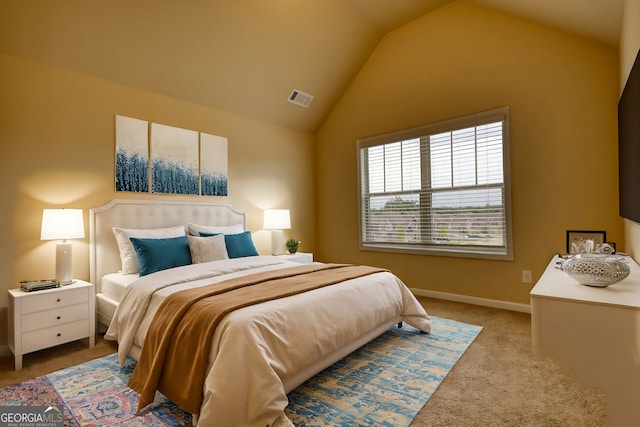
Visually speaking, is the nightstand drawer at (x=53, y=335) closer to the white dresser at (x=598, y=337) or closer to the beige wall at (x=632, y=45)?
the white dresser at (x=598, y=337)

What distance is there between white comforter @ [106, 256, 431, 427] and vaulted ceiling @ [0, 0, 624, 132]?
7.01 feet

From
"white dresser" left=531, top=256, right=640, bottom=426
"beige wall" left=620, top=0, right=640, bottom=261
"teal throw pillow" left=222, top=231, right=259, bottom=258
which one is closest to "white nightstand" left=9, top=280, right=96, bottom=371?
"teal throw pillow" left=222, top=231, right=259, bottom=258

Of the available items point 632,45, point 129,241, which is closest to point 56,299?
point 129,241

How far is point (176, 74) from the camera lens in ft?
11.9

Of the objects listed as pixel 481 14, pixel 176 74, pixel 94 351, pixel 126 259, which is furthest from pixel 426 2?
pixel 94 351

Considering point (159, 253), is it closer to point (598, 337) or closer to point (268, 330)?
point (268, 330)

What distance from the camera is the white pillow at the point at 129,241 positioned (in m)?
3.10

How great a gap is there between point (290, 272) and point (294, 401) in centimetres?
106

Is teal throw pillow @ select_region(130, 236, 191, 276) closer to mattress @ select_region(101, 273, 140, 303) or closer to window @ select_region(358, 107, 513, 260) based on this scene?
mattress @ select_region(101, 273, 140, 303)

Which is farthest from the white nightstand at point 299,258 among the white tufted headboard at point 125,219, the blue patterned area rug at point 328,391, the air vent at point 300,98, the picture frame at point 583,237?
the picture frame at point 583,237

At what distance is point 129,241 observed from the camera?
124 inches

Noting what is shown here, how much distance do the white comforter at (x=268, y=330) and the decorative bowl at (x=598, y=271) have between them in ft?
4.34

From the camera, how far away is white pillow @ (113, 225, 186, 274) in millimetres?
3096
